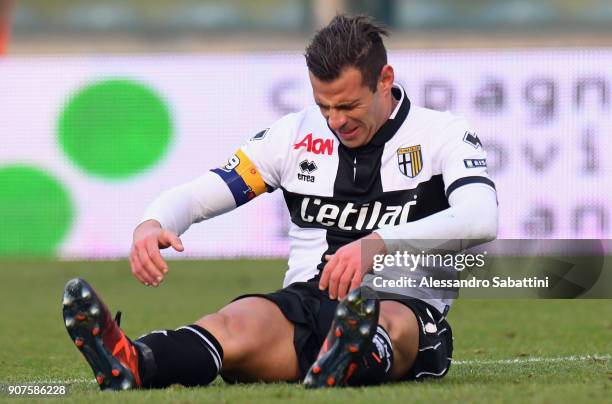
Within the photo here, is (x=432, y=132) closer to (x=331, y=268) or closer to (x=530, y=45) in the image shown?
(x=331, y=268)

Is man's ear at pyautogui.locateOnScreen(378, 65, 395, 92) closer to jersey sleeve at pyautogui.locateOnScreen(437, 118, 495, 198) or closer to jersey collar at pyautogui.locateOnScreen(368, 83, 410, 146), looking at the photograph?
jersey collar at pyautogui.locateOnScreen(368, 83, 410, 146)

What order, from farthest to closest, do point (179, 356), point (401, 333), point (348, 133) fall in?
point (348, 133), point (401, 333), point (179, 356)

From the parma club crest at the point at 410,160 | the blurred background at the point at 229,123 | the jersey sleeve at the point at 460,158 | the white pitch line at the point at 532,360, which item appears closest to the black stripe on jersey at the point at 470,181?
the jersey sleeve at the point at 460,158

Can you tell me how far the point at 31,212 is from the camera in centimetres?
1412

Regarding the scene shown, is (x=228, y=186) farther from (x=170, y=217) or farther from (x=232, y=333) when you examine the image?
(x=232, y=333)

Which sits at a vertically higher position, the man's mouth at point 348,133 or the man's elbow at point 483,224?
the man's mouth at point 348,133

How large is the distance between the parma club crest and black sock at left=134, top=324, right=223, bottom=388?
42.7 inches

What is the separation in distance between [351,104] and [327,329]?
2.84ft

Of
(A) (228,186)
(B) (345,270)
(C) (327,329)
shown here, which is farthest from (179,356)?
(A) (228,186)

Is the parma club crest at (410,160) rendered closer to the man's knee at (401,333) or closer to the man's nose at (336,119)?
the man's nose at (336,119)

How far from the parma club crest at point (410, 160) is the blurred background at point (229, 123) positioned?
762 cm

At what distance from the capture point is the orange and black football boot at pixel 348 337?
4750 millimetres

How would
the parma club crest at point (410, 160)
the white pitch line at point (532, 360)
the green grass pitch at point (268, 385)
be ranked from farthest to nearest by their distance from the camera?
the white pitch line at point (532, 360)
the parma club crest at point (410, 160)
the green grass pitch at point (268, 385)

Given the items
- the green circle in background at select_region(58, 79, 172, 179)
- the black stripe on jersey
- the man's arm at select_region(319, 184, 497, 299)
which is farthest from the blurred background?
the man's arm at select_region(319, 184, 497, 299)
